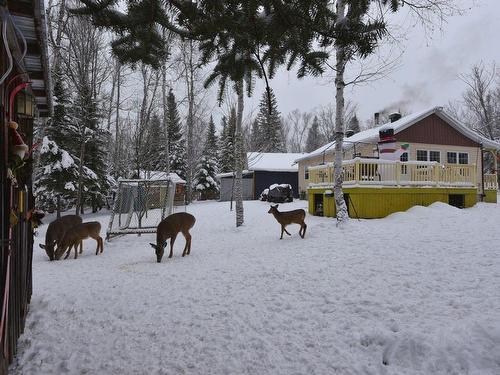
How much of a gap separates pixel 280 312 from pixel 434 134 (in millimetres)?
20188

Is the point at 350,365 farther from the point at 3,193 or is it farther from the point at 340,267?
the point at 3,193

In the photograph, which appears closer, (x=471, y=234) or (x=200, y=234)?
(x=471, y=234)

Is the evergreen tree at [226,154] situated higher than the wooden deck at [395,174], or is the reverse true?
the evergreen tree at [226,154]

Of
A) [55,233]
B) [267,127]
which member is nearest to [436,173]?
[267,127]

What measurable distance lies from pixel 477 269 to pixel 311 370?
377cm

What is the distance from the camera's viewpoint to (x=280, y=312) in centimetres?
452

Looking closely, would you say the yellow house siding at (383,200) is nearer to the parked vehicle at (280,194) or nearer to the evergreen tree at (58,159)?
the parked vehicle at (280,194)

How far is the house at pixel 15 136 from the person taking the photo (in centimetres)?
261

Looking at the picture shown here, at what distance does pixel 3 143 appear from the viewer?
2.74 metres

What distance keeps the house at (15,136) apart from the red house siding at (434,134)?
19.6 metres

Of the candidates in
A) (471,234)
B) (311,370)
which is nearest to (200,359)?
(311,370)

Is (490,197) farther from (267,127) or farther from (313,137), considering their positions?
(313,137)

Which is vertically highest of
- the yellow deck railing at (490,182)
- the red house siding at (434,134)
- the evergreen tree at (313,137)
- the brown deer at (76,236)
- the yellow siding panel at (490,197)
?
the evergreen tree at (313,137)

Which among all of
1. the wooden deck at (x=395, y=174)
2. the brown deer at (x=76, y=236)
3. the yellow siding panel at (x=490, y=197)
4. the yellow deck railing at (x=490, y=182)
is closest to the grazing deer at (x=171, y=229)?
the brown deer at (x=76, y=236)
